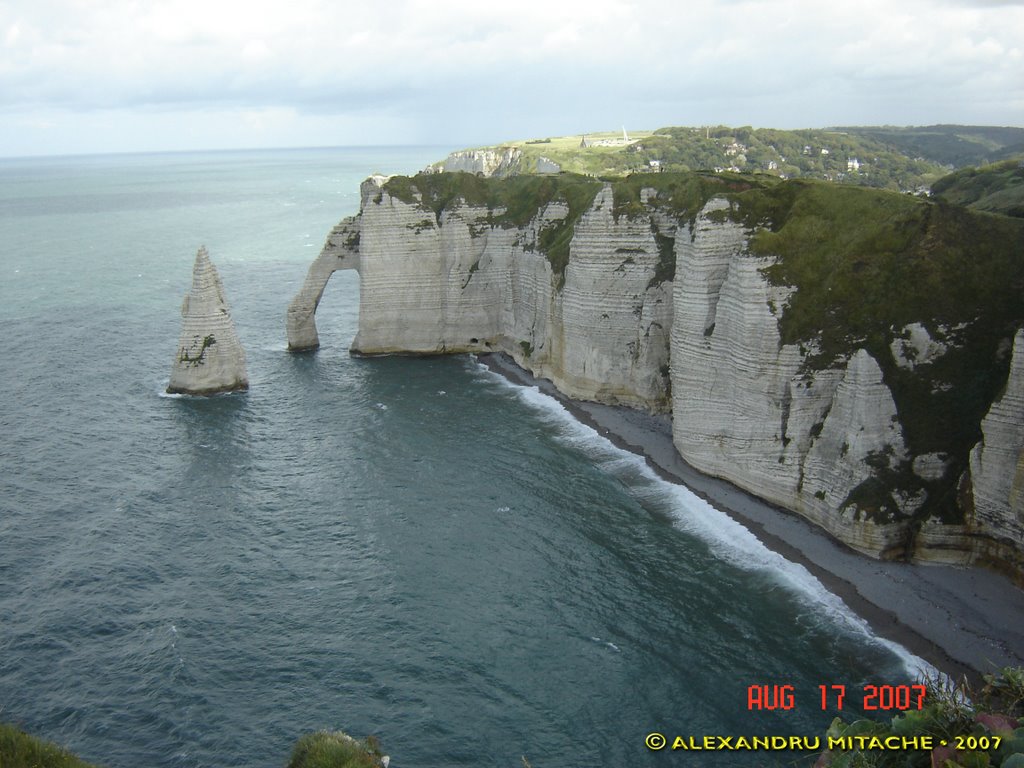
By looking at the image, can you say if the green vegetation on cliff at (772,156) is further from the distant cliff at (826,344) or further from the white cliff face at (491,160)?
the distant cliff at (826,344)

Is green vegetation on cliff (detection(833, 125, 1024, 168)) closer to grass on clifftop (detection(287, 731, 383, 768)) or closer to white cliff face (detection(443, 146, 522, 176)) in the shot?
white cliff face (detection(443, 146, 522, 176))

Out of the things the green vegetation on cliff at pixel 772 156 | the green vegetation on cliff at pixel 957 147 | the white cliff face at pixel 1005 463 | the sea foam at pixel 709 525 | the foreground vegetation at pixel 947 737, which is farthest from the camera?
the green vegetation on cliff at pixel 957 147

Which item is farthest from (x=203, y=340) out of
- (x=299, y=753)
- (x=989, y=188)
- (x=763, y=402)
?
(x=989, y=188)

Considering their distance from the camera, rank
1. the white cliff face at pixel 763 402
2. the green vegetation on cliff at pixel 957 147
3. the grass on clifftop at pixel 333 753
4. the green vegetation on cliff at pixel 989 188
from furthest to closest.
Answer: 1. the green vegetation on cliff at pixel 957 147
2. the green vegetation on cliff at pixel 989 188
3. the white cliff face at pixel 763 402
4. the grass on clifftop at pixel 333 753

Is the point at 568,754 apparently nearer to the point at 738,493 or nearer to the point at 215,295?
the point at 738,493

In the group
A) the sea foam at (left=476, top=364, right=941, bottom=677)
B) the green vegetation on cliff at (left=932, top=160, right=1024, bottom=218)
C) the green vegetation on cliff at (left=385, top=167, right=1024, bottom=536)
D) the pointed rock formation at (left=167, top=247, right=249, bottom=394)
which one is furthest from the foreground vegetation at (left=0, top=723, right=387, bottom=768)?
the green vegetation on cliff at (left=932, top=160, right=1024, bottom=218)

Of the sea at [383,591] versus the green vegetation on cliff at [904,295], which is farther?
the green vegetation on cliff at [904,295]

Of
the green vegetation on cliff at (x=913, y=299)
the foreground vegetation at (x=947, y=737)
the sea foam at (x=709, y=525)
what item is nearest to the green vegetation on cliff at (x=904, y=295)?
the green vegetation on cliff at (x=913, y=299)
